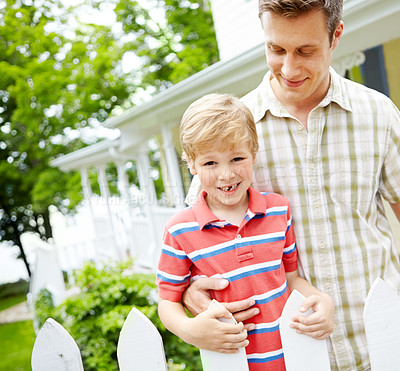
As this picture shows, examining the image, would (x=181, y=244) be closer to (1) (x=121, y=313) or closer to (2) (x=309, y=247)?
(2) (x=309, y=247)

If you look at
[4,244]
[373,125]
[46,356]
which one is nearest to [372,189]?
[373,125]

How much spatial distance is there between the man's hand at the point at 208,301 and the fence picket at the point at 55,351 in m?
0.36

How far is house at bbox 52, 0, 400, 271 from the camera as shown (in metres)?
3.59

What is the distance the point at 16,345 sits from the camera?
12.1 m

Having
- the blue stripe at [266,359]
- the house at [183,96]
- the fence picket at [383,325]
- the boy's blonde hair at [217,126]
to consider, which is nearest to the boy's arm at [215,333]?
the blue stripe at [266,359]

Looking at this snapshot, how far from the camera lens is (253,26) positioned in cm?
679

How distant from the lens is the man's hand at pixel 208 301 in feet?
4.15

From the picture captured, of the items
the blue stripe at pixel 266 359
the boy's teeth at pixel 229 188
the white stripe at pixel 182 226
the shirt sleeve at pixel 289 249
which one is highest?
the boy's teeth at pixel 229 188

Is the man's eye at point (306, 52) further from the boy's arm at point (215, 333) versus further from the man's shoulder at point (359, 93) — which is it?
the boy's arm at point (215, 333)

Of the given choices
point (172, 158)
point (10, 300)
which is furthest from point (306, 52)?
point (10, 300)

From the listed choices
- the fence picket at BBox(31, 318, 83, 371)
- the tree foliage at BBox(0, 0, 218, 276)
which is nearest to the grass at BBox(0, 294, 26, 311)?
the tree foliage at BBox(0, 0, 218, 276)

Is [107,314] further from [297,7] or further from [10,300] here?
[10,300]

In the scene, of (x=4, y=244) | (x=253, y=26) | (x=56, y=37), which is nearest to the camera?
(x=253, y=26)

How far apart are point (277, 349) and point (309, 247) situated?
0.37 metres
